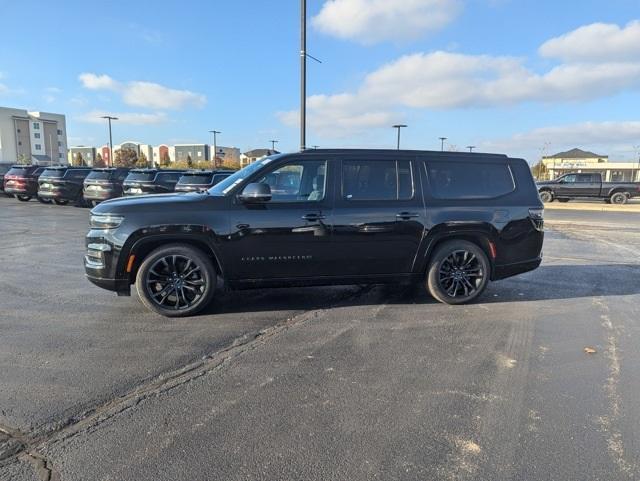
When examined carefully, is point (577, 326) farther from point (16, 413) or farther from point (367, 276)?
point (16, 413)

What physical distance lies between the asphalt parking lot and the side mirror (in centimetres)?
130

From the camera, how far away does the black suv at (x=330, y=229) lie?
5.09 meters

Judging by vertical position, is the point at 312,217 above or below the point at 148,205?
below

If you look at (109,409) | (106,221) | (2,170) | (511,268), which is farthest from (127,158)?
(109,409)

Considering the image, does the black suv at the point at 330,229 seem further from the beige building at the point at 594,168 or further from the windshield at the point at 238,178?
the beige building at the point at 594,168

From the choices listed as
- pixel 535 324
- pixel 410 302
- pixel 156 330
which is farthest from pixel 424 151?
pixel 156 330

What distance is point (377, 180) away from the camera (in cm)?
561

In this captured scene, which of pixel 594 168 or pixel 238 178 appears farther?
pixel 594 168

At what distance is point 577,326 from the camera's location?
5.11 metres

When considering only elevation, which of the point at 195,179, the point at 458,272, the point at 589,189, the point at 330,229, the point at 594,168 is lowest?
the point at 458,272

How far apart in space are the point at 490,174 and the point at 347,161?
1918mm

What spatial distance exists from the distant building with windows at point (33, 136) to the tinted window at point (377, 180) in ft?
397

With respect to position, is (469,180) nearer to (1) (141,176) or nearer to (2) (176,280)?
(2) (176,280)

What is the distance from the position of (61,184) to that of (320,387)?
19.8m
